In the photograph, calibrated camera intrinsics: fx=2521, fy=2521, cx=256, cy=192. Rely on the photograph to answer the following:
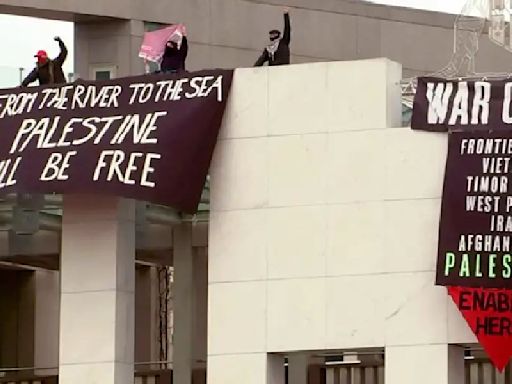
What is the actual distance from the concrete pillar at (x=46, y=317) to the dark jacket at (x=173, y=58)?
19.8 meters

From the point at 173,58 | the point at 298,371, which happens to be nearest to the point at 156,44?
the point at 173,58

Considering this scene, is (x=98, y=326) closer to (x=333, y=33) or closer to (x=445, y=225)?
(x=445, y=225)

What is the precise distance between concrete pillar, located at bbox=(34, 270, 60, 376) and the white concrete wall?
2088 cm

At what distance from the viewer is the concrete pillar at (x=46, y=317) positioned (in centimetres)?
6159

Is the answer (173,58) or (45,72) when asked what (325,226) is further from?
(45,72)

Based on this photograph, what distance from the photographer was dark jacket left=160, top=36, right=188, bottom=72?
4253 cm

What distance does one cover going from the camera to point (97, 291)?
4212cm

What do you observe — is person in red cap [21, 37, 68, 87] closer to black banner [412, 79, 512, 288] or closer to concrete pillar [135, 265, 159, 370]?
black banner [412, 79, 512, 288]

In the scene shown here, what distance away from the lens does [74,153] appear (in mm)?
41844

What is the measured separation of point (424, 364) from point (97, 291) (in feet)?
19.8

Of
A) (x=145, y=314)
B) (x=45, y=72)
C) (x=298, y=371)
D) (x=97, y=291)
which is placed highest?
(x=45, y=72)

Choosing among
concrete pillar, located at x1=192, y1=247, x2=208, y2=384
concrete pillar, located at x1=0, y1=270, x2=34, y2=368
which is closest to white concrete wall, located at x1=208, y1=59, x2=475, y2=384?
concrete pillar, located at x1=192, y1=247, x2=208, y2=384

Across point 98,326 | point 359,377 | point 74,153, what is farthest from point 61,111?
point 359,377

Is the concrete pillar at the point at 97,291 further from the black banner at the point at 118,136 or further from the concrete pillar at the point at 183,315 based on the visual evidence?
the concrete pillar at the point at 183,315
